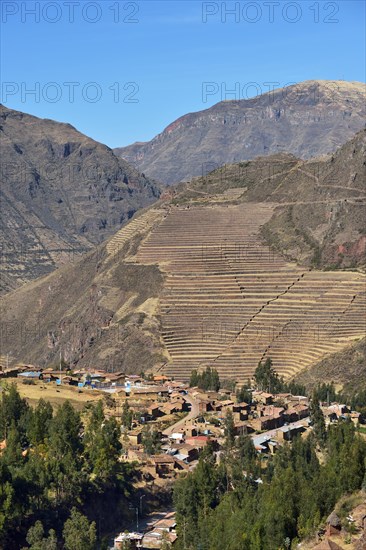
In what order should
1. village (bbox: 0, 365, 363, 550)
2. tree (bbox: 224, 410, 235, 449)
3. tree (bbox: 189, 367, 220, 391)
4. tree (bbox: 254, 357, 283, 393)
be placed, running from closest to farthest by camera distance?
village (bbox: 0, 365, 363, 550) < tree (bbox: 224, 410, 235, 449) < tree (bbox: 189, 367, 220, 391) < tree (bbox: 254, 357, 283, 393)

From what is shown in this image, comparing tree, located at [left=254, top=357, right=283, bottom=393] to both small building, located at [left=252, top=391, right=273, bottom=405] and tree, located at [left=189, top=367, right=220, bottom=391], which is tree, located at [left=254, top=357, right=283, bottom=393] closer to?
small building, located at [left=252, top=391, right=273, bottom=405]

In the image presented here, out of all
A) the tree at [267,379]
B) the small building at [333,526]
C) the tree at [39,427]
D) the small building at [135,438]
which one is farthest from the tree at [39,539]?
the tree at [267,379]

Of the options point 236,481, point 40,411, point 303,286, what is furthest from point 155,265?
point 236,481

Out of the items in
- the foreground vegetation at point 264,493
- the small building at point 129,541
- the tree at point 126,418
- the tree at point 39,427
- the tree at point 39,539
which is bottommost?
the small building at point 129,541

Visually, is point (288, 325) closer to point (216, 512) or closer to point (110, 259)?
point (110, 259)

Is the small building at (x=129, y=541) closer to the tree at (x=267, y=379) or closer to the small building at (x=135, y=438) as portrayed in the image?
the small building at (x=135, y=438)

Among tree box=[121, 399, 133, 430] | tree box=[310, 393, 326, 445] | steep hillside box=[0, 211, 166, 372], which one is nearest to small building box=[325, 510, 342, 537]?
tree box=[310, 393, 326, 445]

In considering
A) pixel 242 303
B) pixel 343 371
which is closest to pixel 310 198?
pixel 242 303

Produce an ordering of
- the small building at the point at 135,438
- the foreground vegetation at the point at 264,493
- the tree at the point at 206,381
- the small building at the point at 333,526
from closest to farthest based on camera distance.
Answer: the small building at the point at 333,526, the foreground vegetation at the point at 264,493, the small building at the point at 135,438, the tree at the point at 206,381
